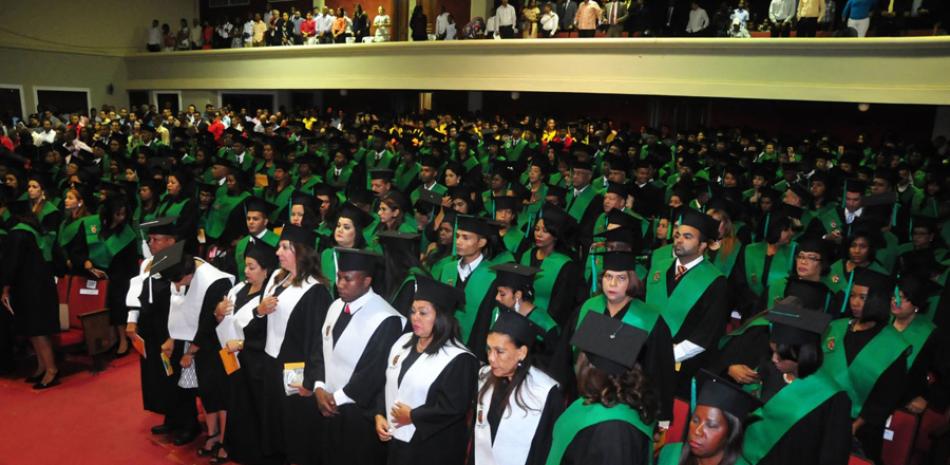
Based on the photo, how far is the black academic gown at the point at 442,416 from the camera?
3158mm

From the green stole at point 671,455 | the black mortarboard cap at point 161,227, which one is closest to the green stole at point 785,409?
the green stole at point 671,455

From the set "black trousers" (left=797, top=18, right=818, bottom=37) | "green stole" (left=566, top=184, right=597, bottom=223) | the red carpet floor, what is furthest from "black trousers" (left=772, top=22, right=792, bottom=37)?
the red carpet floor

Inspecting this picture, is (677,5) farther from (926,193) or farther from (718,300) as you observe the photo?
(718,300)

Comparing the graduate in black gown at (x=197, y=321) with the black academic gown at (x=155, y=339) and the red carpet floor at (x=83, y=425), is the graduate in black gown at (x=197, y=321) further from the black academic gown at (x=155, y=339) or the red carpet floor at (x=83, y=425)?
the red carpet floor at (x=83, y=425)

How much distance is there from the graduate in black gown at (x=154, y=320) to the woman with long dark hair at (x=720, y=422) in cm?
359

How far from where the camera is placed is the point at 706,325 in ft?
13.9

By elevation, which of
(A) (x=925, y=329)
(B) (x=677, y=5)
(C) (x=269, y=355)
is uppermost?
(B) (x=677, y=5)

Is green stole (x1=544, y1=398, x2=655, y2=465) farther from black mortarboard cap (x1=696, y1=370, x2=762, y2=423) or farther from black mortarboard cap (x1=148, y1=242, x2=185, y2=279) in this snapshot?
black mortarboard cap (x1=148, y1=242, x2=185, y2=279)

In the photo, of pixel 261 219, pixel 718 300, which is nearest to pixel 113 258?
pixel 261 219

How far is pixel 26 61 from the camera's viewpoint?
22.1 meters

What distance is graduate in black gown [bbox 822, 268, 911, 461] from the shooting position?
3.74 metres

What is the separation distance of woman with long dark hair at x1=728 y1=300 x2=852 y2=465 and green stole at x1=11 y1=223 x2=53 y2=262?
5.64 m

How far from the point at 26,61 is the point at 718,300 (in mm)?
25366

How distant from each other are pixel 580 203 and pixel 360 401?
16.4 feet
